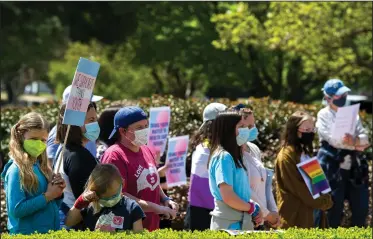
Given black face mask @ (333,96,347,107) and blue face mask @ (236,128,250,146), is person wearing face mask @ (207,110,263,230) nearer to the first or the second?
blue face mask @ (236,128,250,146)

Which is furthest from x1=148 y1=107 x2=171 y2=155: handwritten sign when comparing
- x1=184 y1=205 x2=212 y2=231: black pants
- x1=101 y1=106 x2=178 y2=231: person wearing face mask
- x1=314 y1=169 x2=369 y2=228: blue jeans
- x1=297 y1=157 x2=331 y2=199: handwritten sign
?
x1=314 y1=169 x2=369 y2=228: blue jeans

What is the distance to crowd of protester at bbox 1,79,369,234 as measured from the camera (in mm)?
5430

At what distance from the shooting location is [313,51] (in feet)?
62.8

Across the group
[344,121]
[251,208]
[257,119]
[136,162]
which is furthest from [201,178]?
[257,119]

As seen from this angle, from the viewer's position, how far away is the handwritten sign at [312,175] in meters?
7.28

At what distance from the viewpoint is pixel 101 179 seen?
532 cm

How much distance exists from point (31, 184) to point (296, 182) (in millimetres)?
2847

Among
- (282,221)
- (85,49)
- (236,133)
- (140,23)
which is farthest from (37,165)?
(85,49)

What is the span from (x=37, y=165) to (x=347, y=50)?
15.8 meters

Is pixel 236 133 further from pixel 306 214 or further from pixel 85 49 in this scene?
pixel 85 49

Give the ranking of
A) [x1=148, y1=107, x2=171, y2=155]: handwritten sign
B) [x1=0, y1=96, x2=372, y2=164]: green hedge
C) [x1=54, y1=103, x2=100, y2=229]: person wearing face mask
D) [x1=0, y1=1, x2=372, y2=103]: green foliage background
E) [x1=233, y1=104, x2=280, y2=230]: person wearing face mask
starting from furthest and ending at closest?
[x1=0, y1=1, x2=372, y2=103]: green foliage background → [x1=0, y1=96, x2=372, y2=164]: green hedge → [x1=148, y1=107, x2=171, y2=155]: handwritten sign → [x1=233, y1=104, x2=280, y2=230]: person wearing face mask → [x1=54, y1=103, x2=100, y2=229]: person wearing face mask

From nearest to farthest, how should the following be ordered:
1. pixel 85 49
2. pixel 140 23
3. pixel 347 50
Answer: pixel 347 50, pixel 140 23, pixel 85 49

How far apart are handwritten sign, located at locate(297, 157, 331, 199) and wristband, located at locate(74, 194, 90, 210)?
99.1 inches

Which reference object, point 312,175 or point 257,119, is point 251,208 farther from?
point 257,119
